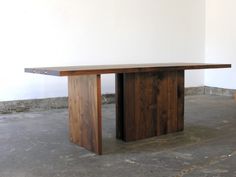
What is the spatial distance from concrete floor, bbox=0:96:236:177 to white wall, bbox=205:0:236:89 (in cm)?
270

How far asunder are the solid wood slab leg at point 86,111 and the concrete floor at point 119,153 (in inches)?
4.6

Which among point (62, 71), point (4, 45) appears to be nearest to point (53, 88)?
point (4, 45)

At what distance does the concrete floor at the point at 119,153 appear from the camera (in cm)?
266

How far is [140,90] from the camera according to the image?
140 inches

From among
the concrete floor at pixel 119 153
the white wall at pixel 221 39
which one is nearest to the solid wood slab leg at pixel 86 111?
the concrete floor at pixel 119 153

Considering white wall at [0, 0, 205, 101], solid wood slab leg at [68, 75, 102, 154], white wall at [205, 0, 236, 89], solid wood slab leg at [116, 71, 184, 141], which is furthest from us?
white wall at [205, 0, 236, 89]

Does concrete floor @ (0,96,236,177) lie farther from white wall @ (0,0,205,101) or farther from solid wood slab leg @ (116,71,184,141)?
white wall @ (0,0,205,101)

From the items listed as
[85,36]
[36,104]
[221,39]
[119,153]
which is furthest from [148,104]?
[221,39]

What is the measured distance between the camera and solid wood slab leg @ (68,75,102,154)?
3.10 meters

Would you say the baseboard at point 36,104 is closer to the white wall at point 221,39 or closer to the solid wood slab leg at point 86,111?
the solid wood slab leg at point 86,111

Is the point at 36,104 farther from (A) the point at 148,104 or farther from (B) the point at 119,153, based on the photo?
(B) the point at 119,153

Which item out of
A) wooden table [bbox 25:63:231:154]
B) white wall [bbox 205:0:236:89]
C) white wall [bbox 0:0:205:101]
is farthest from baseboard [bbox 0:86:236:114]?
white wall [bbox 205:0:236:89]

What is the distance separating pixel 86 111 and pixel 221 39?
195 inches

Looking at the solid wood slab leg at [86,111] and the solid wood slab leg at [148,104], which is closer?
the solid wood slab leg at [86,111]
